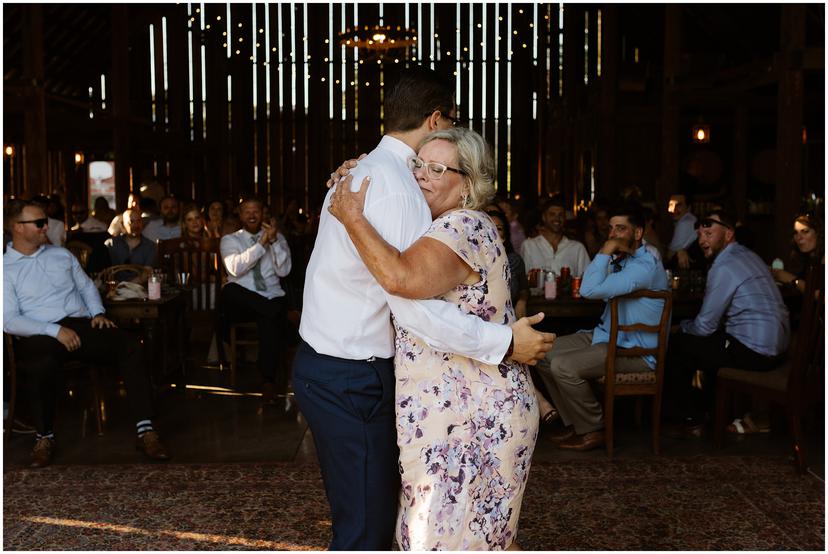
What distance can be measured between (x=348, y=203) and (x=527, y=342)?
1.66ft

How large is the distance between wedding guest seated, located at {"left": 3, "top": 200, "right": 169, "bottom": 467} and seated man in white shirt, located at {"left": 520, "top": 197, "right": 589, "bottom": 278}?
2943 mm

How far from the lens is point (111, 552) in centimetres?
351

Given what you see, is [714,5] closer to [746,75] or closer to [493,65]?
[746,75]

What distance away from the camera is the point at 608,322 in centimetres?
498

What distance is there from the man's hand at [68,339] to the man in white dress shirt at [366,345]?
2954 mm

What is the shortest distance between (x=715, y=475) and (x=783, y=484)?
291mm

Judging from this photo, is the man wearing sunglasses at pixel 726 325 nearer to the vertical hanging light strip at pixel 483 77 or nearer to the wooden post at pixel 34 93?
the wooden post at pixel 34 93

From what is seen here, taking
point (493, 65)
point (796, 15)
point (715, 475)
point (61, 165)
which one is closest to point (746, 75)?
point (796, 15)

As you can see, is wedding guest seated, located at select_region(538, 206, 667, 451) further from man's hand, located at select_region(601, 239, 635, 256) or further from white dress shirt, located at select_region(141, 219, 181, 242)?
white dress shirt, located at select_region(141, 219, 181, 242)

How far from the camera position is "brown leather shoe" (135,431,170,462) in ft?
15.5

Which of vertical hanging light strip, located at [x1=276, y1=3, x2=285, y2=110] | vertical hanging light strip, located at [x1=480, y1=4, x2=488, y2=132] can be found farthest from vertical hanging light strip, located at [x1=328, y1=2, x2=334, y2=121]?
vertical hanging light strip, located at [x1=480, y1=4, x2=488, y2=132]

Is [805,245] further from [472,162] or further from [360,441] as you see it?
[360,441]

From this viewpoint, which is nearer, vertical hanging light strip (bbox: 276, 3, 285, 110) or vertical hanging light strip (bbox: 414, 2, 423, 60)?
vertical hanging light strip (bbox: 414, 2, 423, 60)

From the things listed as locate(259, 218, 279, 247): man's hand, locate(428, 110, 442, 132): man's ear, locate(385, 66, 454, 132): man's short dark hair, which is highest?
locate(385, 66, 454, 132): man's short dark hair
